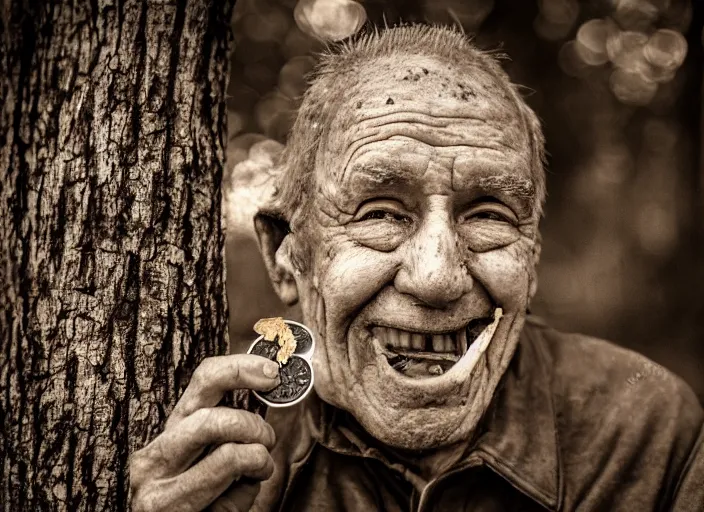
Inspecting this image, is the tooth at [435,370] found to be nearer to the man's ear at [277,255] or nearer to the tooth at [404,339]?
the tooth at [404,339]

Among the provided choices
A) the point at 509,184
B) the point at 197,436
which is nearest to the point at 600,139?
the point at 509,184

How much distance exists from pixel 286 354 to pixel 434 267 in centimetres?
57

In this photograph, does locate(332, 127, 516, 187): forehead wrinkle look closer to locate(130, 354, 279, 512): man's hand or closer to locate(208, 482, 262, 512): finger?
locate(130, 354, 279, 512): man's hand

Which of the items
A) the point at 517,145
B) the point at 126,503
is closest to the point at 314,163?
the point at 517,145

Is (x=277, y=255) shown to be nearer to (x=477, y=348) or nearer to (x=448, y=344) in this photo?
(x=448, y=344)

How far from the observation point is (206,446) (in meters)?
2.42

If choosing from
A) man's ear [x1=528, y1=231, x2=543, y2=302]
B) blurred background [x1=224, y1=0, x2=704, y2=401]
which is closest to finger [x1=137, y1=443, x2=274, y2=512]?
man's ear [x1=528, y1=231, x2=543, y2=302]

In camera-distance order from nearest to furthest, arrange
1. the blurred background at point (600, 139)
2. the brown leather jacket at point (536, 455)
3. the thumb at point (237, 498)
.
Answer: the thumb at point (237, 498)
the brown leather jacket at point (536, 455)
the blurred background at point (600, 139)

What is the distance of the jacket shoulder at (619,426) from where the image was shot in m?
2.91

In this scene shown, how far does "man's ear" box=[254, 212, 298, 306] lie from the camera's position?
2963mm

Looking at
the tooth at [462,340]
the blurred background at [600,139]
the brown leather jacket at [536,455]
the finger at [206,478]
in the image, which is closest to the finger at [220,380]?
the finger at [206,478]

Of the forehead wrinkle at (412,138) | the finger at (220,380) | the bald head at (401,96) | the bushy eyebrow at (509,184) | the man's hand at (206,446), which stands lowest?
the man's hand at (206,446)

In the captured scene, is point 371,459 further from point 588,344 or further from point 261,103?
point 261,103

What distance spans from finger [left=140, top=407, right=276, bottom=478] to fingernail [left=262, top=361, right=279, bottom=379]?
0.45 ft
